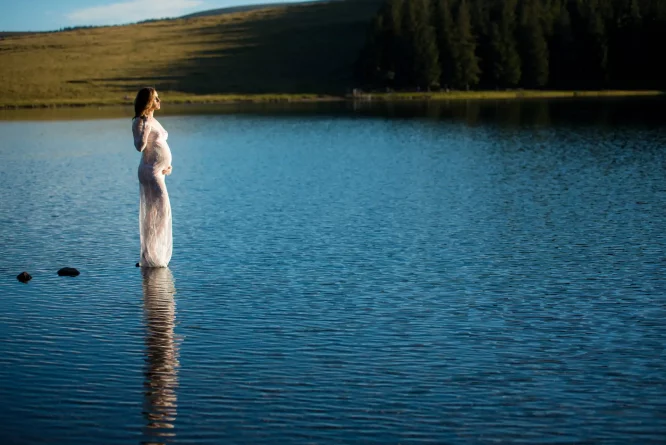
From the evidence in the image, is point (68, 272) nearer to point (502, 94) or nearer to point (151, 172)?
point (151, 172)

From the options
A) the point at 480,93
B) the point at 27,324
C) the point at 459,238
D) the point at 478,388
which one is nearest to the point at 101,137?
the point at 459,238

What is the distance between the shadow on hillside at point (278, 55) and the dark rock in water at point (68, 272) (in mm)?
113248

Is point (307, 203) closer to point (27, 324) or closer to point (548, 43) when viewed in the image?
point (27, 324)

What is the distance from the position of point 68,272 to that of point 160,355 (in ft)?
17.0

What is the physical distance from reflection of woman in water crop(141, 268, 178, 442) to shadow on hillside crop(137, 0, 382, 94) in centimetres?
11462

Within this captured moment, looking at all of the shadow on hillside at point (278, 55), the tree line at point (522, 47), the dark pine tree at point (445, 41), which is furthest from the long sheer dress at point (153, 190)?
the shadow on hillside at point (278, 55)

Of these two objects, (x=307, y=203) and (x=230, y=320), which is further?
(x=307, y=203)

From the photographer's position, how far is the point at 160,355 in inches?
432

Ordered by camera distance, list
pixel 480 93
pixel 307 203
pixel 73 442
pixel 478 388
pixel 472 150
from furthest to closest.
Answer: pixel 480 93, pixel 472 150, pixel 307 203, pixel 478 388, pixel 73 442

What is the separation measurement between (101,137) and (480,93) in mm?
63691

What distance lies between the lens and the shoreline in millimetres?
107125

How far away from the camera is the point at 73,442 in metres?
8.36

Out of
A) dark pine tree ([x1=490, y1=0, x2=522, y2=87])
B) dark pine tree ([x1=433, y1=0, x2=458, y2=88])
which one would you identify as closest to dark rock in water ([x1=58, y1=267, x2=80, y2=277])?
dark pine tree ([x1=433, y1=0, x2=458, y2=88])

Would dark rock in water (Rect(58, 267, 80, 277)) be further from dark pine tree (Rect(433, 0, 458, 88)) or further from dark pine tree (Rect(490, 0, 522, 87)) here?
dark pine tree (Rect(490, 0, 522, 87))
